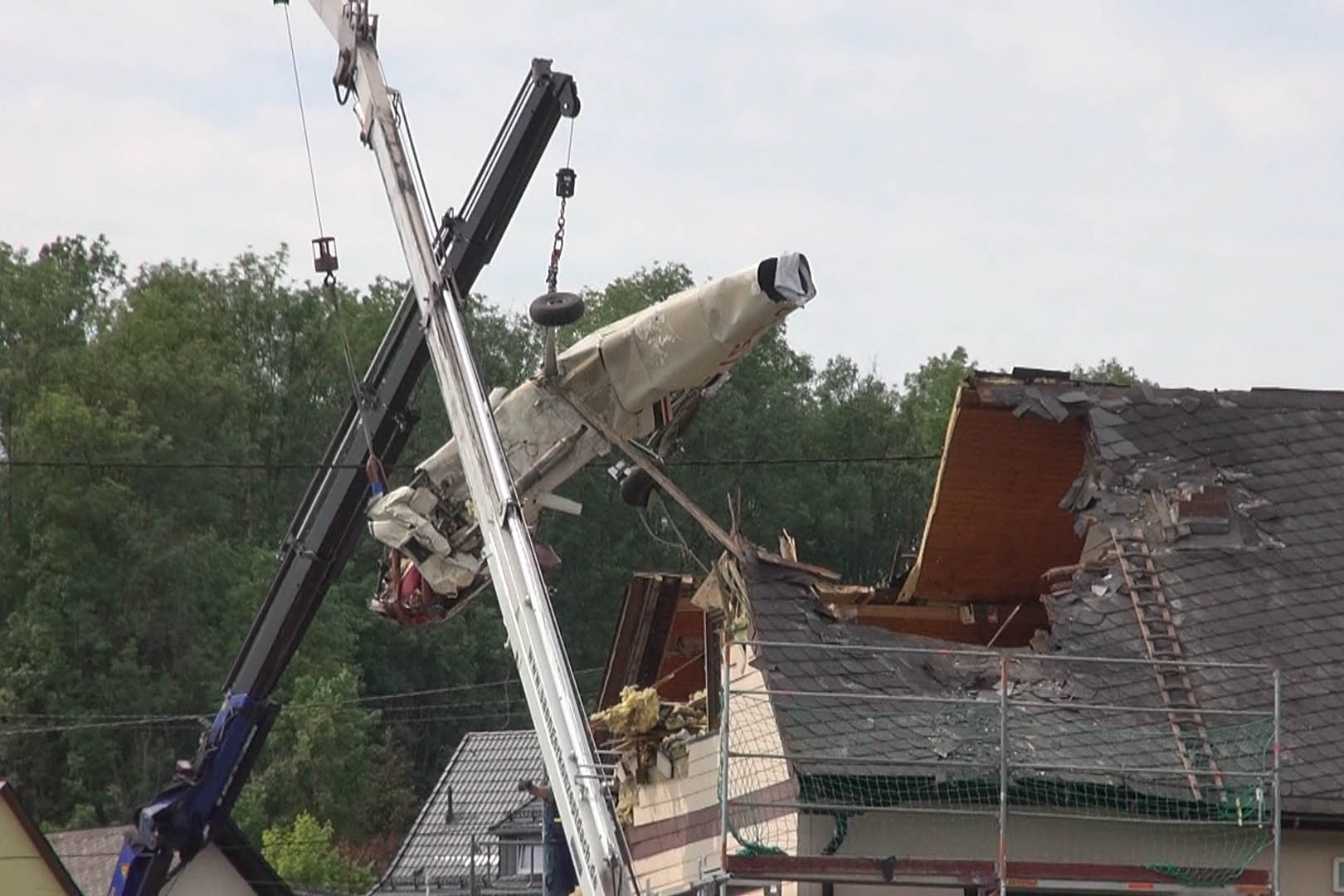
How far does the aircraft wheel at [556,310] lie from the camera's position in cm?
2194

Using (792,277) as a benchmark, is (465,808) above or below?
above

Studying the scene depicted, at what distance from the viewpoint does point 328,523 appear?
85.2 ft

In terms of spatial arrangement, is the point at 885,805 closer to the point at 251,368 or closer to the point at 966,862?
the point at 966,862

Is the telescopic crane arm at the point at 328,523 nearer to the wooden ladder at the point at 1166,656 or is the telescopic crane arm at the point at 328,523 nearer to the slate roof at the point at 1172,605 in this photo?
the slate roof at the point at 1172,605

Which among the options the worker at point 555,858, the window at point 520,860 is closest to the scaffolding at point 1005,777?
the worker at point 555,858

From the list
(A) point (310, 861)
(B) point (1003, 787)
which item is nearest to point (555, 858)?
(B) point (1003, 787)

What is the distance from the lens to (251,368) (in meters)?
77.8

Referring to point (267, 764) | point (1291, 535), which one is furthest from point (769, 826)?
point (267, 764)

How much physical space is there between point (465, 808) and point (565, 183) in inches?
1234

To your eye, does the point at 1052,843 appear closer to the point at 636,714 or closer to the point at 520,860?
the point at 636,714

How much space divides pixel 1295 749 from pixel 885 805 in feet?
10.4

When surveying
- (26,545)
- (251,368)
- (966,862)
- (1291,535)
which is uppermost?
(251,368)

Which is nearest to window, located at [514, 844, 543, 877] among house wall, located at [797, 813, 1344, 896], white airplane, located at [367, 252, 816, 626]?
white airplane, located at [367, 252, 816, 626]

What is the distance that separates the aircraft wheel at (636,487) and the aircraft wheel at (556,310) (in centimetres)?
181
